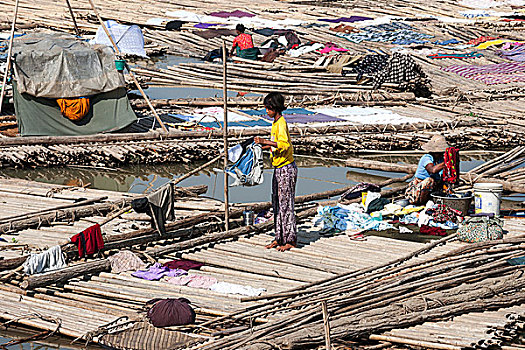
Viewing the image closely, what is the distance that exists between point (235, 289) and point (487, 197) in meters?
3.07

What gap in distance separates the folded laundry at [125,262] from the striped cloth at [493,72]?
A: 12.1 m

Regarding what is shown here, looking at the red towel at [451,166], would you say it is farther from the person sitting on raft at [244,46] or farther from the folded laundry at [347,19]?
the folded laundry at [347,19]

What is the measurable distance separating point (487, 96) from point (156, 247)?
9912mm

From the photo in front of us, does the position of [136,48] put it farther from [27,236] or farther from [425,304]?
[425,304]

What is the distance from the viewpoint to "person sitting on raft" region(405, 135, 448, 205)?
8.26 m

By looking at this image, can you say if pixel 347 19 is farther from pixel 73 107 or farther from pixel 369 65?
pixel 73 107

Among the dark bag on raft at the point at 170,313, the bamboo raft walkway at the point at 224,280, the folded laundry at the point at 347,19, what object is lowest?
the bamboo raft walkway at the point at 224,280

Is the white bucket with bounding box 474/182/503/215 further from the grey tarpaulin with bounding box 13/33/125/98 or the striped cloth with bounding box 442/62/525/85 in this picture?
the striped cloth with bounding box 442/62/525/85

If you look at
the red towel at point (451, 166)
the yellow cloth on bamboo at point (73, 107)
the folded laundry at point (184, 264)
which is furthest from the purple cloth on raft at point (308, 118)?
the folded laundry at point (184, 264)

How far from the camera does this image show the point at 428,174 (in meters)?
8.38

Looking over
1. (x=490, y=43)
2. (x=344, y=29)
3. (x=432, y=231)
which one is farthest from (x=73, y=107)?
(x=344, y=29)

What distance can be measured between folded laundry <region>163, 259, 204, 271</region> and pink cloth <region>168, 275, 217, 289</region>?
0.84 ft

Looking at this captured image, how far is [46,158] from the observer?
440 inches

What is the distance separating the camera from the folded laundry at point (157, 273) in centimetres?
650
